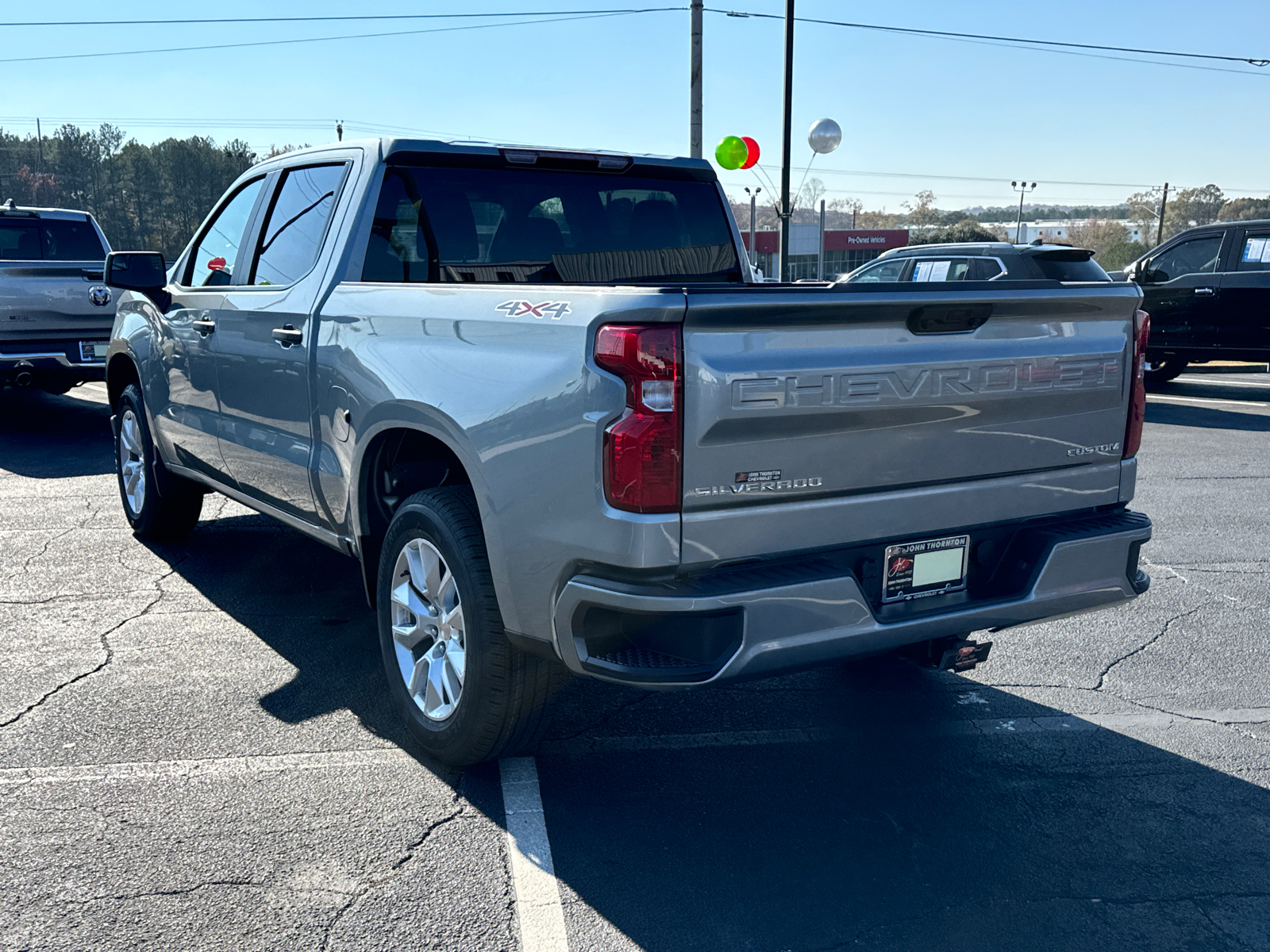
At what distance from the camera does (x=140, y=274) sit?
5598 mm

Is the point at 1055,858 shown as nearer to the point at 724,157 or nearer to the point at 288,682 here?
the point at 288,682

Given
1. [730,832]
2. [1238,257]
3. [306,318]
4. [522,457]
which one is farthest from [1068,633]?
[1238,257]

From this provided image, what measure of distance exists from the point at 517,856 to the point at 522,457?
111 cm

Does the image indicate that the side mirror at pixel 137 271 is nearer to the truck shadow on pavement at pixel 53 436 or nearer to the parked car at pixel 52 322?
the truck shadow on pavement at pixel 53 436

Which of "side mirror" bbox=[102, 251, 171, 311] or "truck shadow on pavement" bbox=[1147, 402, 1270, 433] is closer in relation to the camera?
"side mirror" bbox=[102, 251, 171, 311]

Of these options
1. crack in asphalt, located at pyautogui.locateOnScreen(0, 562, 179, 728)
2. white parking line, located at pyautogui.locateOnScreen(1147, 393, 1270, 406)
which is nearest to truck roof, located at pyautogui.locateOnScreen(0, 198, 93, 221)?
crack in asphalt, located at pyautogui.locateOnScreen(0, 562, 179, 728)

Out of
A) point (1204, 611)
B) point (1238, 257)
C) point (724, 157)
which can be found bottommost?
point (1204, 611)

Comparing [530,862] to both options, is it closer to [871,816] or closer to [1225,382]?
[871,816]

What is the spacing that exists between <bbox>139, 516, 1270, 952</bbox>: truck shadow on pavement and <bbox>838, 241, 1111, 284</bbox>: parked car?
7391 millimetres

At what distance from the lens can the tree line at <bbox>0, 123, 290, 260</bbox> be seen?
81.7 metres

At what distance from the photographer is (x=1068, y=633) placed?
501 cm

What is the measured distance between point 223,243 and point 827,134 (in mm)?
14277

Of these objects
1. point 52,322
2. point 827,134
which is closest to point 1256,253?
point 827,134

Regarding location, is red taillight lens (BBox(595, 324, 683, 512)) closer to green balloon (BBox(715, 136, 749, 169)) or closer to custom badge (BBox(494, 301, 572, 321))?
custom badge (BBox(494, 301, 572, 321))
